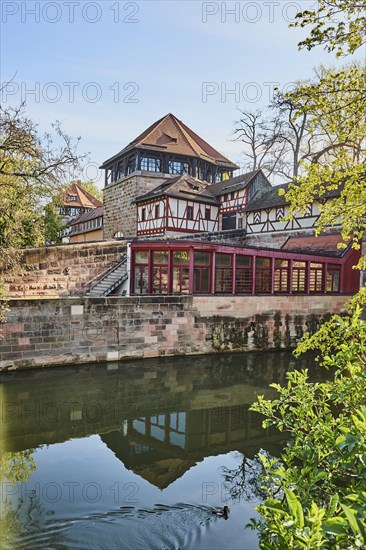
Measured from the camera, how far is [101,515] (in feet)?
14.7

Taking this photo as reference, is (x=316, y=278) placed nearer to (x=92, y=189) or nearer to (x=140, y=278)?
(x=140, y=278)

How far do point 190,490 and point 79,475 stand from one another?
64.6 inches

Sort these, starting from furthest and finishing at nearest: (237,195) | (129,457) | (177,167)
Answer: (177,167) < (237,195) < (129,457)

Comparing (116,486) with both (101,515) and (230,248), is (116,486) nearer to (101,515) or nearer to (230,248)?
(101,515)

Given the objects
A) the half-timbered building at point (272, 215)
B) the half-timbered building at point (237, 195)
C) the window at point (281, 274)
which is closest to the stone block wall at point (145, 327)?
the window at point (281, 274)

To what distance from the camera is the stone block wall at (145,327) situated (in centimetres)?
1044

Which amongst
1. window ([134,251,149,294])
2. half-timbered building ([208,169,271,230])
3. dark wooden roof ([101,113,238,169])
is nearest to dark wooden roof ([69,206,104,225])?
dark wooden roof ([101,113,238,169])

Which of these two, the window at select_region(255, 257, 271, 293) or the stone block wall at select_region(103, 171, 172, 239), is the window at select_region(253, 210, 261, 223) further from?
the stone block wall at select_region(103, 171, 172, 239)

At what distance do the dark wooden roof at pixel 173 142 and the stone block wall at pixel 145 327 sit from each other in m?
17.0

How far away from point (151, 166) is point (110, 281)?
47.2 feet

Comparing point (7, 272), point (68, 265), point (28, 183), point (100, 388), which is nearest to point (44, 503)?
point (100, 388)

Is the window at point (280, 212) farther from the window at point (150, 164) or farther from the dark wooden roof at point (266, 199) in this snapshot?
the window at point (150, 164)

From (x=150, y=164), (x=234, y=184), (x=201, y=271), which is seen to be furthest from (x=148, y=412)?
(x=150, y=164)

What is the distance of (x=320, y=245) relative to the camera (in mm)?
19234
